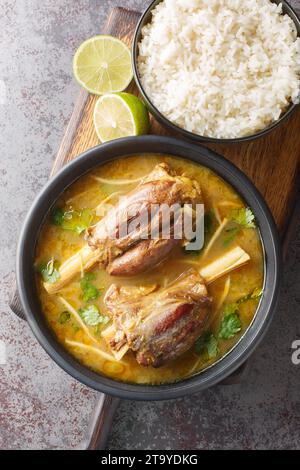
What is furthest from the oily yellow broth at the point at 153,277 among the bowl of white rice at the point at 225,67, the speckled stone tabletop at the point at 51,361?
the speckled stone tabletop at the point at 51,361

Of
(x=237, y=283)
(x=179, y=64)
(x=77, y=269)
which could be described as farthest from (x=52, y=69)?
(x=237, y=283)

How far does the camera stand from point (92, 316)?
2424 millimetres

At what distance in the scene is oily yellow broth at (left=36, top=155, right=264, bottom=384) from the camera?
244 centimetres

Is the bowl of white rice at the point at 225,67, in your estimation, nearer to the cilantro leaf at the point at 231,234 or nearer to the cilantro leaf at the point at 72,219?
the cilantro leaf at the point at 231,234

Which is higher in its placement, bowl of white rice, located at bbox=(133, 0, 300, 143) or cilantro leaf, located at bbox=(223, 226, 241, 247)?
bowl of white rice, located at bbox=(133, 0, 300, 143)

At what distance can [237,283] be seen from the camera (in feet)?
8.03

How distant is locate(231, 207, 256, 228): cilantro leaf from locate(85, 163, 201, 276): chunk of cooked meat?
0.18 metres

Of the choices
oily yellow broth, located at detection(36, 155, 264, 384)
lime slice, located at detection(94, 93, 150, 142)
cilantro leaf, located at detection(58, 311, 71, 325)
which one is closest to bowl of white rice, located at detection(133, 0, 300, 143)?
lime slice, located at detection(94, 93, 150, 142)

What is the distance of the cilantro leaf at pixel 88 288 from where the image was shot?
7.97 ft

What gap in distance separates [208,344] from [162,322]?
0.26m

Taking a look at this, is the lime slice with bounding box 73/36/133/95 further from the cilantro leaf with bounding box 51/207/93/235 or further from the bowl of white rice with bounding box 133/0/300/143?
the cilantro leaf with bounding box 51/207/93/235

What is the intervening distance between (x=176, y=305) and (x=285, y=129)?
3.18 ft

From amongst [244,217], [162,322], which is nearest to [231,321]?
[162,322]

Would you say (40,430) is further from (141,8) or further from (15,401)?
(141,8)
